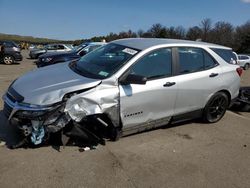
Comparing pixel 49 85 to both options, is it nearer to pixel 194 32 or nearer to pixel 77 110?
pixel 77 110

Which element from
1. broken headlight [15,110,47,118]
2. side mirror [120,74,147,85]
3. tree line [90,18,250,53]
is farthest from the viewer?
tree line [90,18,250,53]

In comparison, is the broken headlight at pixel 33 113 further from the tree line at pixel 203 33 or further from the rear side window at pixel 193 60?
the tree line at pixel 203 33

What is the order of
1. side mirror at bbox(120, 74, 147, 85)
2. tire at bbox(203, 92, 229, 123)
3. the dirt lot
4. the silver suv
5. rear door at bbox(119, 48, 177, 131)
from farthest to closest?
tire at bbox(203, 92, 229, 123)
rear door at bbox(119, 48, 177, 131)
side mirror at bbox(120, 74, 147, 85)
the silver suv
the dirt lot

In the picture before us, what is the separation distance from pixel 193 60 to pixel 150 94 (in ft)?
4.26

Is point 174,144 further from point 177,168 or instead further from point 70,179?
point 70,179

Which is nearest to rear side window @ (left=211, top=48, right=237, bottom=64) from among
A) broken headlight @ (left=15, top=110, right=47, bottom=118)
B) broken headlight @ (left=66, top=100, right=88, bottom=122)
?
broken headlight @ (left=66, top=100, right=88, bottom=122)

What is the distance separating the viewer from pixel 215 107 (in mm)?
6355

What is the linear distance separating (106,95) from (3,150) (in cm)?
171

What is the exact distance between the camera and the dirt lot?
387cm

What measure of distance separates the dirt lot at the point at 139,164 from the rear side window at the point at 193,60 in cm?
125

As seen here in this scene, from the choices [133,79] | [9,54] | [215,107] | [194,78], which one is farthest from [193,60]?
[9,54]

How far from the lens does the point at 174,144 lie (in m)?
5.20

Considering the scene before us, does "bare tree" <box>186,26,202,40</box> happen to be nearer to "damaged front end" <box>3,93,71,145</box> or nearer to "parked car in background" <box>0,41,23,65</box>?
"parked car in background" <box>0,41,23,65</box>

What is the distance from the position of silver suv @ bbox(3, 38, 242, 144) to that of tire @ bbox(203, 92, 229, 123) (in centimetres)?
2
